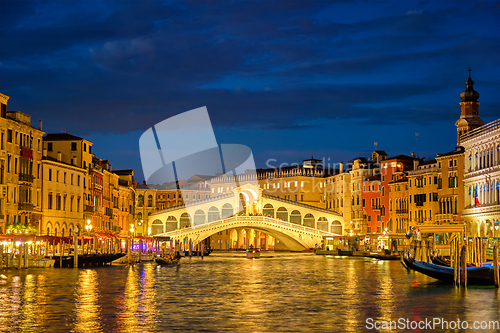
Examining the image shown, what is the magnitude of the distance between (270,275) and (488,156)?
19188 mm

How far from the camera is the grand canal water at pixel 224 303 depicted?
56.6ft

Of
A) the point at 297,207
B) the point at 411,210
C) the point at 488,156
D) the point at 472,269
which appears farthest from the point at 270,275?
the point at 297,207

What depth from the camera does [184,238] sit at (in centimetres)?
7069

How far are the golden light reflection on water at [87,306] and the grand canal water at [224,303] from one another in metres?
0.02

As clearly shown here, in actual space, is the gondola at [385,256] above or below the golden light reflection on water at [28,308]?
above

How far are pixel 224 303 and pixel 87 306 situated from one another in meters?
3.84

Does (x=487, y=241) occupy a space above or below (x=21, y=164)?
below

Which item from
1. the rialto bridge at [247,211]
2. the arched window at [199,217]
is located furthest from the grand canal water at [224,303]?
the arched window at [199,217]

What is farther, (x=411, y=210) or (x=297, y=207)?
(x=297, y=207)

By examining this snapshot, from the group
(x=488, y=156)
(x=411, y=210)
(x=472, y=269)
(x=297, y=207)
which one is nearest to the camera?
(x=472, y=269)

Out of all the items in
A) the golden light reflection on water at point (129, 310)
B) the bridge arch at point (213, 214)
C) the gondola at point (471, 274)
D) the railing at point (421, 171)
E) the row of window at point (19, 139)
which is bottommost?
the golden light reflection on water at point (129, 310)

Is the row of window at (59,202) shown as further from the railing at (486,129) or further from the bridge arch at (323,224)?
the bridge arch at (323,224)

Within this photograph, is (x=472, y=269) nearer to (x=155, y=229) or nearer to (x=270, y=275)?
(x=270, y=275)

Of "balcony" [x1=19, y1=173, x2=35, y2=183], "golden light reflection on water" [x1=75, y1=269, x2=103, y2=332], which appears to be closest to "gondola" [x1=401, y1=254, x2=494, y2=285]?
"golden light reflection on water" [x1=75, y1=269, x2=103, y2=332]
